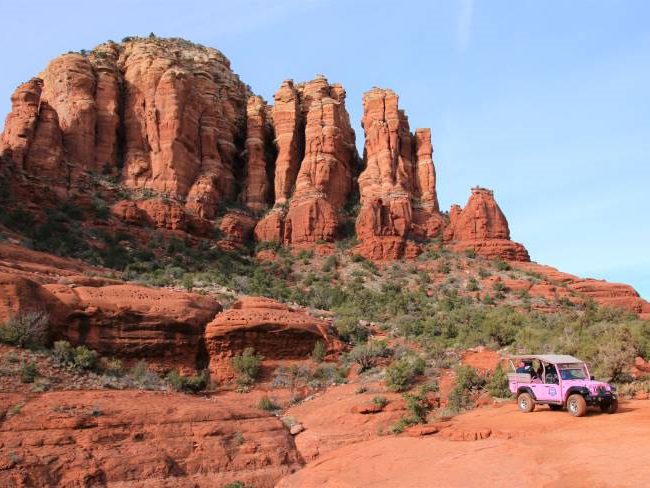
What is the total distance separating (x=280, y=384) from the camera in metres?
21.6

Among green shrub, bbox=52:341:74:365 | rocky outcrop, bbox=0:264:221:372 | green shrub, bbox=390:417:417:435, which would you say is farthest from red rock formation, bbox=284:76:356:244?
green shrub, bbox=390:417:417:435

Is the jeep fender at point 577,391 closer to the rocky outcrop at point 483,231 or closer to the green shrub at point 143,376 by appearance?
the green shrub at point 143,376

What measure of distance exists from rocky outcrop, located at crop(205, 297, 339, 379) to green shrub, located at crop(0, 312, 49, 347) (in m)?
6.59

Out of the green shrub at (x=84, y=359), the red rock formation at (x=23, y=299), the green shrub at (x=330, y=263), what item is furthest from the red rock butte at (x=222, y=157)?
the green shrub at (x=84, y=359)

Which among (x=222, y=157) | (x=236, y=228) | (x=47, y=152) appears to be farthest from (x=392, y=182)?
(x=47, y=152)

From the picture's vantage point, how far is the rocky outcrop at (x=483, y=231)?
4675cm

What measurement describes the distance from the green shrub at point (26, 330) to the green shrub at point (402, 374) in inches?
442

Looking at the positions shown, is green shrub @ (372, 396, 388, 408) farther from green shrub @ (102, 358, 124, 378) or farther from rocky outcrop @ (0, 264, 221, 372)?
green shrub @ (102, 358, 124, 378)

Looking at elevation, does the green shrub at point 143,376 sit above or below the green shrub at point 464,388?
above

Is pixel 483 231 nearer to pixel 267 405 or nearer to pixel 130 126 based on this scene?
pixel 130 126

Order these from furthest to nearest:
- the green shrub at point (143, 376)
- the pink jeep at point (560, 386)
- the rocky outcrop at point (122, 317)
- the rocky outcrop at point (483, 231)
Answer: the rocky outcrop at point (483, 231) → the rocky outcrop at point (122, 317) → the green shrub at point (143, 376) → the pink jeep at point (560, 386)

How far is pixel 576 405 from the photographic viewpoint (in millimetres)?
12797

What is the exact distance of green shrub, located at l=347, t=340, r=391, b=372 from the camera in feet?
76.0

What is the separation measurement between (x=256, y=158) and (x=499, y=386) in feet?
136
